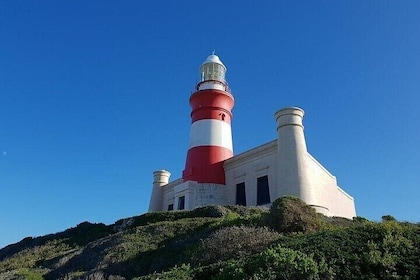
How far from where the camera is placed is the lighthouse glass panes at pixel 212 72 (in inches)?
1192

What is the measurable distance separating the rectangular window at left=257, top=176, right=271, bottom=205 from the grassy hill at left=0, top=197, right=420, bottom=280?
3.41 metres

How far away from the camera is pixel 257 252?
324 inches

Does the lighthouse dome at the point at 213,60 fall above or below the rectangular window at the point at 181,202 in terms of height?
above

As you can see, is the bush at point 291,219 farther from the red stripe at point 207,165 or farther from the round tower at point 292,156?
the red stripe at point 207,165

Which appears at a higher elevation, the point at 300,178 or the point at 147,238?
the point at 300,178

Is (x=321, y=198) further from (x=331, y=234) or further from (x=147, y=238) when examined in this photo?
(x=331, y=234)

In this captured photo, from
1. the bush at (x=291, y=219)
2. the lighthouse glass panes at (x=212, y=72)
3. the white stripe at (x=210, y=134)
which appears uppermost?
the lighthouse glass panes at (x=212, y=72)

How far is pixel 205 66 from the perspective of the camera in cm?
3073

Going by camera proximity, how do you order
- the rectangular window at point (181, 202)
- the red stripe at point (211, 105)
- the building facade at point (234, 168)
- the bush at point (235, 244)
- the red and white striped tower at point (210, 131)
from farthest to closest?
the red stripe at point (211, 105) → the rectangular window at point (181, 202) → the red and white striped tower at point (210, 131) → the building facade at point (234, 168) → the bush at point (235, 244)

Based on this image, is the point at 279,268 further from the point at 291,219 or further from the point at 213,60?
the point at 213,60

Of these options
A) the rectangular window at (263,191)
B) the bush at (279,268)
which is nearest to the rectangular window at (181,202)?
the rectangular window at (263,191)

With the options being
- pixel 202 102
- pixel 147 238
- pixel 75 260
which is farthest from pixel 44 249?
→ pixel 202 102

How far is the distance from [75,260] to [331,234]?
1093 centimetres

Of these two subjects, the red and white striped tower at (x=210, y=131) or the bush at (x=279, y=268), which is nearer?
the bush at (x=279, y=268)
